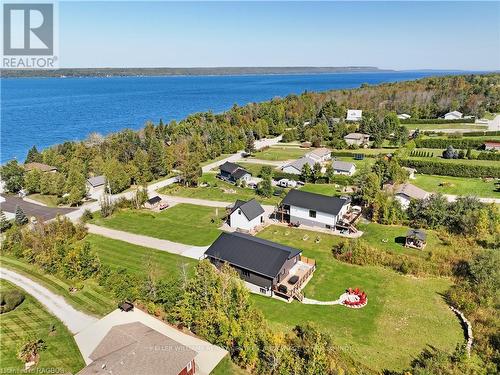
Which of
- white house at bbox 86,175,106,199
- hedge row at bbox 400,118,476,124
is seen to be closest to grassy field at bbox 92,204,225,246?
white house at bbox 86,175,106,199

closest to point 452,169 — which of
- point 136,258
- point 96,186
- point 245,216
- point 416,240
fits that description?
point 416,240

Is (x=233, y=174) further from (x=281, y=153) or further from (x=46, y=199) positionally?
(x=46, y=199)

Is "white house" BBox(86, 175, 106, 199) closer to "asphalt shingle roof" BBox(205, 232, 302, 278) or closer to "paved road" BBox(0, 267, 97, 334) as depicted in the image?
"paved road" BBox(0, 267, 97, 334)

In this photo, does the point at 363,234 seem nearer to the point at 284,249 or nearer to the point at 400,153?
the point at 284,249

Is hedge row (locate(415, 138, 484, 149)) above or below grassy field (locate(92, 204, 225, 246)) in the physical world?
above

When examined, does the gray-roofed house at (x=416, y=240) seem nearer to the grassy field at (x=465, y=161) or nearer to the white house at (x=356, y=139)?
the grassy field at (x=465, y=161)
